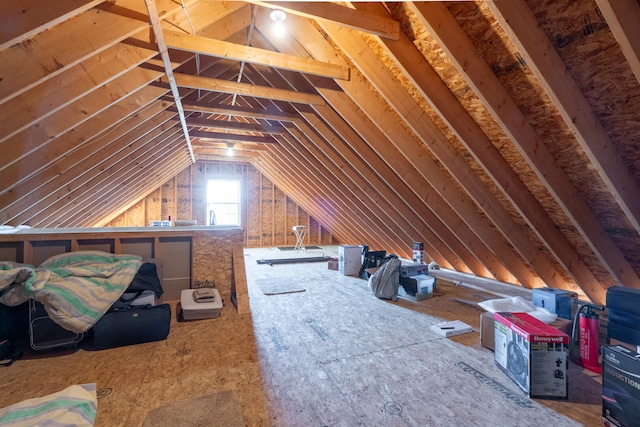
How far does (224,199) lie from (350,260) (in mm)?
6061

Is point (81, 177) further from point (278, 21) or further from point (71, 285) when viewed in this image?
point (278, 21)

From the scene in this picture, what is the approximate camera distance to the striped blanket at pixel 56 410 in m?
1.41

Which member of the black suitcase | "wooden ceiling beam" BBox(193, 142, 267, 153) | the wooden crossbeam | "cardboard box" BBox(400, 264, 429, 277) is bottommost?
the black suitcase

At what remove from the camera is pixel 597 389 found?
1.92 meters

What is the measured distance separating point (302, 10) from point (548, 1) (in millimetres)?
1592

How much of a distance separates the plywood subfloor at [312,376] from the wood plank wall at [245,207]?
7.05 meters

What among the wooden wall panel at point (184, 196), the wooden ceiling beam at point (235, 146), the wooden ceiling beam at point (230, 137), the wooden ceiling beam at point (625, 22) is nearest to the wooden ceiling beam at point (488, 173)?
the wooden ceiling beam at point (625, 22)

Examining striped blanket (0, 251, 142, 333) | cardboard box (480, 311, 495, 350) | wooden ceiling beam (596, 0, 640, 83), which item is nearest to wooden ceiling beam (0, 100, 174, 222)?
striped blanket (0, 251, 142, 333)

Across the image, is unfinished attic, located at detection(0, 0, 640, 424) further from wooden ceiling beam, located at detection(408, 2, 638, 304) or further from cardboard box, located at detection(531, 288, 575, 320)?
cardboard box, located at detection(531, 288, 575, 320)

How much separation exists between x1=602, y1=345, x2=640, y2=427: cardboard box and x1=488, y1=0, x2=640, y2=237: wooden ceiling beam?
4.24 ft

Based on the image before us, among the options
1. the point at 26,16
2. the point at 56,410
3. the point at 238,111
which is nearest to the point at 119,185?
the point at 238,111

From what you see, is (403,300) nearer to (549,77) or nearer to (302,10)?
(549,77)

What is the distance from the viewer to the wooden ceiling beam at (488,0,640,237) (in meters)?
1.73

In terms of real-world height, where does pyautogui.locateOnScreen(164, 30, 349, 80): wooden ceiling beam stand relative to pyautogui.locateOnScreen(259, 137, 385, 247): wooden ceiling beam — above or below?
above
